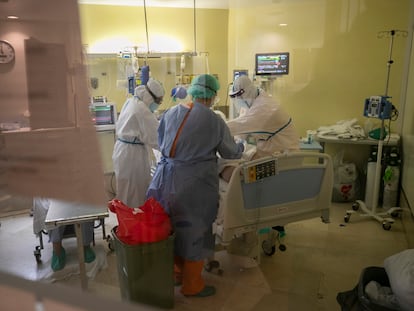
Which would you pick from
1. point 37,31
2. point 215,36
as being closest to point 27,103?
point 37,31

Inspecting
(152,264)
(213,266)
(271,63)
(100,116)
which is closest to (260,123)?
(213,266)

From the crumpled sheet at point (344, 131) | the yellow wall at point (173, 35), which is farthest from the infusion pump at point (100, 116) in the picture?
the crumpled sheet at point (344, 131)

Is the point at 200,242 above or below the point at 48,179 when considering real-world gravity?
below

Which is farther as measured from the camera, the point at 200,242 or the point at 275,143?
the point at 275,143

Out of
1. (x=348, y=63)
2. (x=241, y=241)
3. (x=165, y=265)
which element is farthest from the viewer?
(x=348, y=63)

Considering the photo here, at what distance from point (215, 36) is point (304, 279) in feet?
8.95

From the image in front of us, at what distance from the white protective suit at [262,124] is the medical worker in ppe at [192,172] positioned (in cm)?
31

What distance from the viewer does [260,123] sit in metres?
2.52

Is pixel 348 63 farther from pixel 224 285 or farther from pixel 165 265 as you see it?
pixel 165 265

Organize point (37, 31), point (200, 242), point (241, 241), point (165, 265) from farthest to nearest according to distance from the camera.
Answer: point (241, 241)
point (200, 242)
point (165, 265)
point (37, 31)

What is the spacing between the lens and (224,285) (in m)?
2.36

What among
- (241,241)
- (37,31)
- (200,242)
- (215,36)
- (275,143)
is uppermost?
(215,36)

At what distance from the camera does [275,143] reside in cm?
247

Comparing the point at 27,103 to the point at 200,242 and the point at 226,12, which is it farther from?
the point at 226,12
